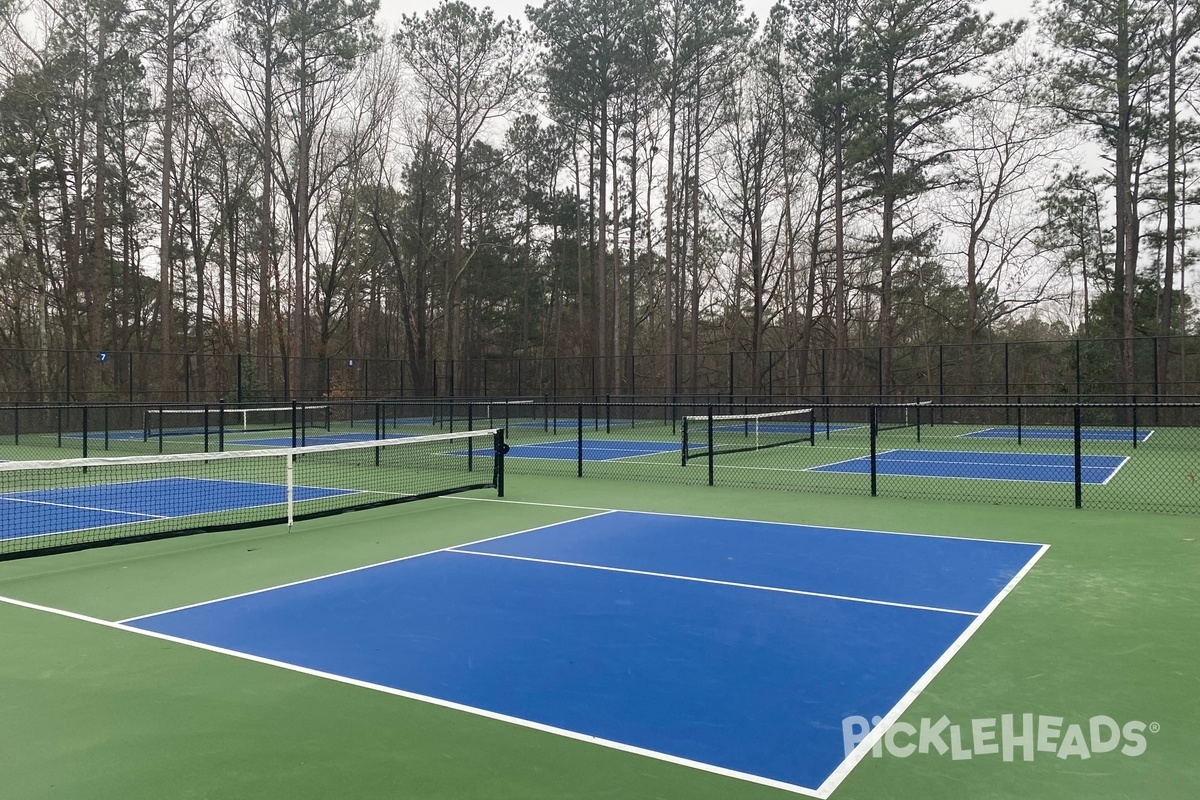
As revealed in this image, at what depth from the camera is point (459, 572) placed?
23.2 ft

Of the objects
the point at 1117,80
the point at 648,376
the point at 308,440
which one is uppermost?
the point at 1117,80

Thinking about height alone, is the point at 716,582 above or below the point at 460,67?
below

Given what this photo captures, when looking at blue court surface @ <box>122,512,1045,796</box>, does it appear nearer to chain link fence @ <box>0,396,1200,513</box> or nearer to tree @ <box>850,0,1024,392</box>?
chain link fence @ <box>0,396,1200,513</box>

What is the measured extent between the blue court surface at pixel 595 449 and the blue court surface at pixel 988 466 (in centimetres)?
451

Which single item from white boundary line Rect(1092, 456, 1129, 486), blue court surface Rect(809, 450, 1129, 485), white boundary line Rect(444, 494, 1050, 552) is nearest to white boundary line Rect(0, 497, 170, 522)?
white boundary line Rect(444, 494, 1050, 552)

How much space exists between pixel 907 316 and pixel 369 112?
26439 mm

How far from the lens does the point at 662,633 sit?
5.27m

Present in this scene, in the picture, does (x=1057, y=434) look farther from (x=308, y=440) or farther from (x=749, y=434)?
(x=308, y=440)

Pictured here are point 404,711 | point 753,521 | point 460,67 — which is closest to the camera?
point 404,711

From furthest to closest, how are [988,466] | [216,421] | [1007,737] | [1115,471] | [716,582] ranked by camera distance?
[216,421] < [988,466] < [1115,471] < [716,582] < [1007,737]

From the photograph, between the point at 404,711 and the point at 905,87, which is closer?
the point at 404,711

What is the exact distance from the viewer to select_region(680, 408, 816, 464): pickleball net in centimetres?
1792

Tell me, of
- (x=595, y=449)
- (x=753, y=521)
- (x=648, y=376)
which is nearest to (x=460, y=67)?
(x=648, y=376)

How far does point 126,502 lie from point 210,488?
60.5 inches
